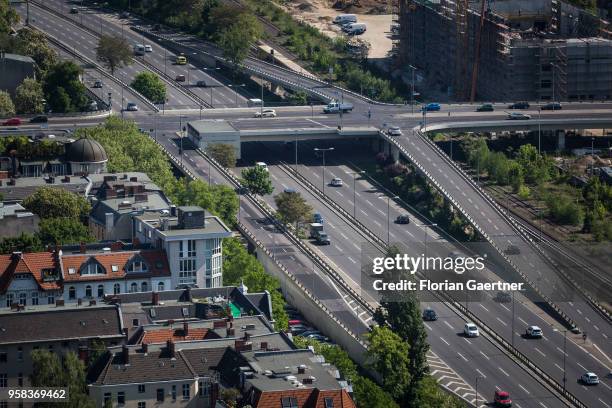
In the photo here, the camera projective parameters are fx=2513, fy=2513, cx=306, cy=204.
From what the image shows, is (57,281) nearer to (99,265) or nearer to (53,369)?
(99,265)

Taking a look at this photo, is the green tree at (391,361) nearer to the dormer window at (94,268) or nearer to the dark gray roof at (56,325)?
the dormer window at (94,268)

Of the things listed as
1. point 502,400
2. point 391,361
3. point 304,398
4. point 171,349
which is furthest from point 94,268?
point 304,398

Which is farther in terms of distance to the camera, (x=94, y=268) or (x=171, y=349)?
(x=94, y=268)

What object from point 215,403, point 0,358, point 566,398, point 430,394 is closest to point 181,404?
point 215,403

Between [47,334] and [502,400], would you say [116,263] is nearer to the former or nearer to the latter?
[47,334]

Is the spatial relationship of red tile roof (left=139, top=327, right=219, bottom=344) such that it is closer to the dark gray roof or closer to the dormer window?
the dark gray roof

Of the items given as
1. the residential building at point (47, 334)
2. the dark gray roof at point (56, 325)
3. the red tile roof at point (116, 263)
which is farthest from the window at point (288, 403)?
the red tile roof at point (116, 263)
